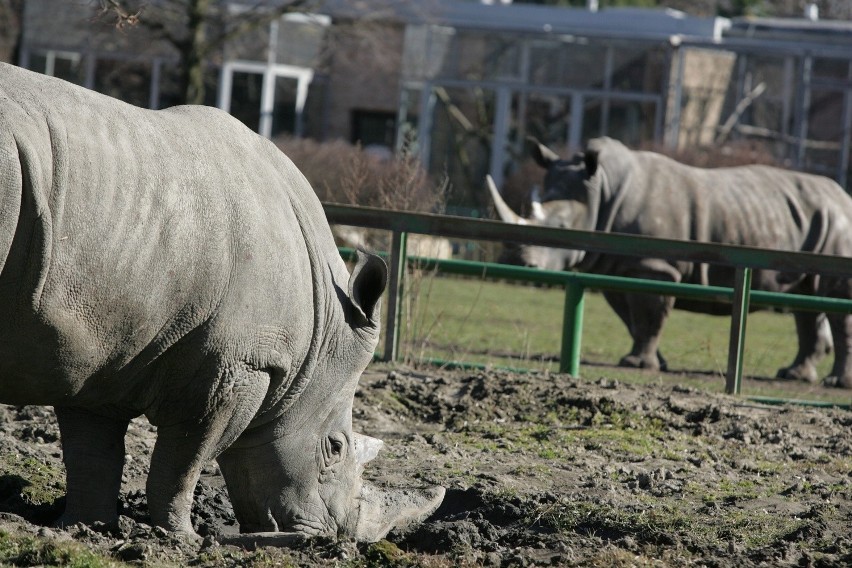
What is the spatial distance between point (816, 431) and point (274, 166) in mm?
3997

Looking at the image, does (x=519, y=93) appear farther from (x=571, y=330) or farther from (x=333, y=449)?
(x=333, y=449)

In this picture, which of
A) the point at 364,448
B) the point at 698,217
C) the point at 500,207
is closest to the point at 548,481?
the point at 364,448

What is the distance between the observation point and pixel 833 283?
1102 cm

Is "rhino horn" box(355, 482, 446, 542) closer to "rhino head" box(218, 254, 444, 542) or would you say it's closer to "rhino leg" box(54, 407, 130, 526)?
"rhino head" box(218, 254, 444, 542)

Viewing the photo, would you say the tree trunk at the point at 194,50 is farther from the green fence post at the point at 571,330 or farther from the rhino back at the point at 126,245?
the rhino back at the point at 126,245

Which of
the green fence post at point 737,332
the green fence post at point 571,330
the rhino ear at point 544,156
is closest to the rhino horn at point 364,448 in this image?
the green fence post at point 571,330

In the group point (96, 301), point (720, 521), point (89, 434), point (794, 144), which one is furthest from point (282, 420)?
point (794, 144)

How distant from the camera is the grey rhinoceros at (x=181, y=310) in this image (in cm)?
377

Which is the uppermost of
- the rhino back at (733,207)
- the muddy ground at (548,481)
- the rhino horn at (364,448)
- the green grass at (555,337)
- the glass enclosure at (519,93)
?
the glass enclosure at (519,93)

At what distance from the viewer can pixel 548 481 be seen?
20.0 feet

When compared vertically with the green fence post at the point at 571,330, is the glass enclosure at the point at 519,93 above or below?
above

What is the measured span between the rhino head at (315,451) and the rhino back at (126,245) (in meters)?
0.27

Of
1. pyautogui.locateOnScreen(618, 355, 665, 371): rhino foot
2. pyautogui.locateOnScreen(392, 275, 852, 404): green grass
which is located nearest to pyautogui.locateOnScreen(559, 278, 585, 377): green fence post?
pyautogui.locateOnScreen(392, 275, 852, 404): green grass

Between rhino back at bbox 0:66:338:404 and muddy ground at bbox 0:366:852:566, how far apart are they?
62 centimetres
